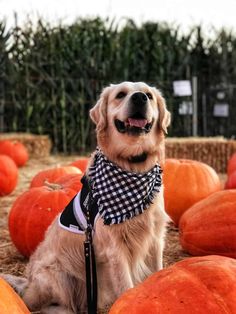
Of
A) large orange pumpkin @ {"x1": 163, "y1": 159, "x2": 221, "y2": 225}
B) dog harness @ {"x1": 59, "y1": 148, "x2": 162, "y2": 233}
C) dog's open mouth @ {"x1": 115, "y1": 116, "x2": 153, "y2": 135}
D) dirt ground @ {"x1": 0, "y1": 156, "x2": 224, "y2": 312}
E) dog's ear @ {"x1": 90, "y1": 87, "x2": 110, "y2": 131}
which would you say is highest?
dog's ear @ {"x1": 90, "y1": 87, "x2": 110, "y2": 131}

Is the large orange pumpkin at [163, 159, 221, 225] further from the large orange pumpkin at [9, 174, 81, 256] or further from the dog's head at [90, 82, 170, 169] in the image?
the dog's head at [90, 82, 170, 169]

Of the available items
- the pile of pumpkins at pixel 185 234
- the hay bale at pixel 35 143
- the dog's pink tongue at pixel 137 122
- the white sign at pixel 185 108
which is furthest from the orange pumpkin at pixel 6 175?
the white sign at pixel 185 108

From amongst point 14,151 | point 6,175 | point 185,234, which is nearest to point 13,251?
point 185,234

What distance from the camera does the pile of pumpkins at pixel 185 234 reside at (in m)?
2.13

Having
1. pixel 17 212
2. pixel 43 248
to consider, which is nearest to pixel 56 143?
pixel 17 212

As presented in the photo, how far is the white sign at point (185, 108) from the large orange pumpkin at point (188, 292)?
11073 mm

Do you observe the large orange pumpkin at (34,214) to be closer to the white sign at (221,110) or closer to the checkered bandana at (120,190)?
the checkered bandana at (120,190)

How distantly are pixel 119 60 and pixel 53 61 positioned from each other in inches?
65.9

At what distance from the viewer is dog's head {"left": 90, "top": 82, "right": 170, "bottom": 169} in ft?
10.5

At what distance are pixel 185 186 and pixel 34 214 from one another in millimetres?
1569

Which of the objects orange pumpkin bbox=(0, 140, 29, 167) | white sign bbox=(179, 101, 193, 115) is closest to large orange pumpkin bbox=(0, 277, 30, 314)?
orange pumpkin bbox=(0, 140, 29, 167)

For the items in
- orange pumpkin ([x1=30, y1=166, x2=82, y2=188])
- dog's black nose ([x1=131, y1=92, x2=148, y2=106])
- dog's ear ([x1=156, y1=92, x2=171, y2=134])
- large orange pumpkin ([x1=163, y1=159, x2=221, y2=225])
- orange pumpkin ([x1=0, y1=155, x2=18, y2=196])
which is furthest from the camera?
orange pumpkin ([x1=0, y1=155, x2=18, y2=196])

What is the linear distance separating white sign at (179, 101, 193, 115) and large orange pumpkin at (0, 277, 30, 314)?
11.2 m

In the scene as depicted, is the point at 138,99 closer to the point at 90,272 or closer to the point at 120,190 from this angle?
the point at 120,190
